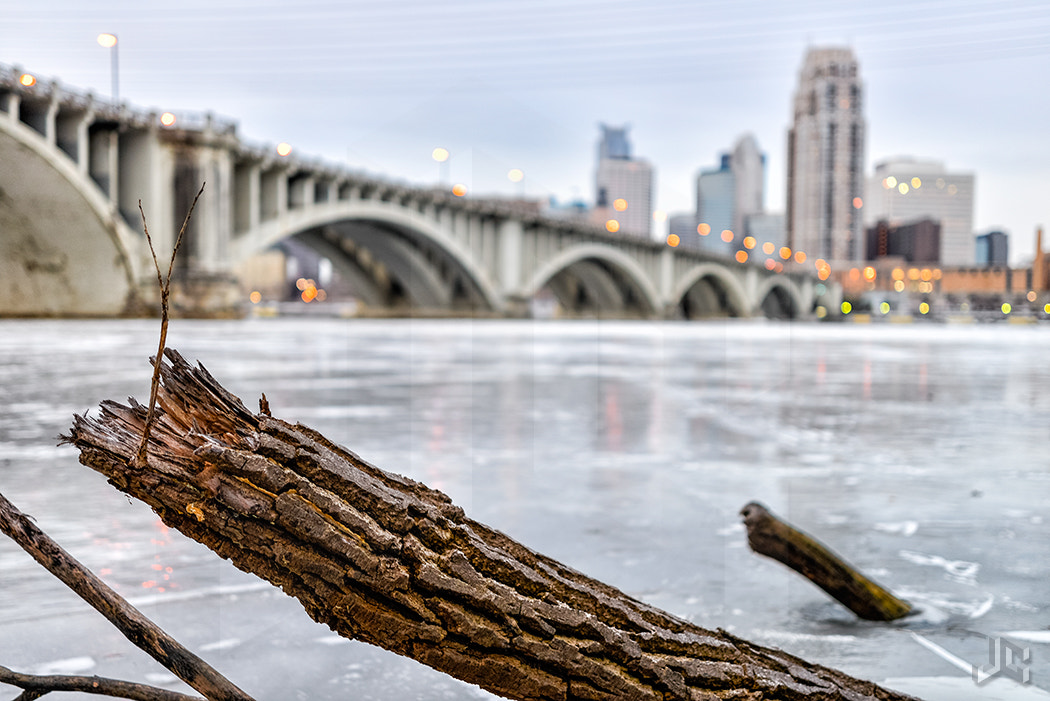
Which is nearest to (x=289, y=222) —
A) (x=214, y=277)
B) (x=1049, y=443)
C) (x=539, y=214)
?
(x=214, y=277)

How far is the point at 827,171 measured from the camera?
563ft

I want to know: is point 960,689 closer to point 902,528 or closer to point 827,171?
point 902,528

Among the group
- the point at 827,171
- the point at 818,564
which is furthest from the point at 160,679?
the point at 827,171

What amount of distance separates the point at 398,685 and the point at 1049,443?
777cm

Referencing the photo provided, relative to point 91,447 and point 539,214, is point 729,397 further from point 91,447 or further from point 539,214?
point 539,214

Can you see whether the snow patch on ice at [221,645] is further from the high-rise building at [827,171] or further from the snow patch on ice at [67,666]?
the high-rise building at [827,171]

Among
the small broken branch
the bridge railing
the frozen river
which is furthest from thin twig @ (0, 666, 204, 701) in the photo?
the bridge railing

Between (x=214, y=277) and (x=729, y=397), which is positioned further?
(x=214, y=277)

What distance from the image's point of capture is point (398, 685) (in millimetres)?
2705

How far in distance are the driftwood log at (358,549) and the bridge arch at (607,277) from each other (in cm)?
6866

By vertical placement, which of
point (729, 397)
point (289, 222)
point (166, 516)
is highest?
point (289, 222)

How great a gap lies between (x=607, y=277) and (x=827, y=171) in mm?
104936

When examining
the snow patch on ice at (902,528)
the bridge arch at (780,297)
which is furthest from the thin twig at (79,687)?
the bridge arch at (780,297)

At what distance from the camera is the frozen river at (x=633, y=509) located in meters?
3.05
